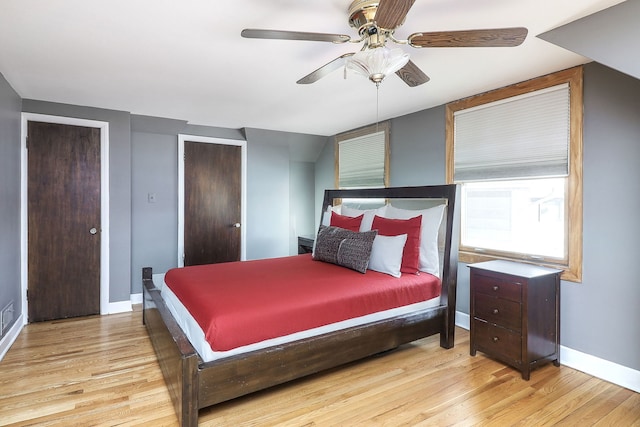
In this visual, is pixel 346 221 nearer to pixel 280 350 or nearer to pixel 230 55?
pixel 280 350

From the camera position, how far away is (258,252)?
514cm

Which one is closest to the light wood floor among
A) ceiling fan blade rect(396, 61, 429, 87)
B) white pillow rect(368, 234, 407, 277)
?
white pillow rect(368, 234, 407, 277)

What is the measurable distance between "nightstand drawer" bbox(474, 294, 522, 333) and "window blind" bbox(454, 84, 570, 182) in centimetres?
107

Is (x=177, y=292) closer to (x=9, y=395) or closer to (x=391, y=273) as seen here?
(x=9, y=395)

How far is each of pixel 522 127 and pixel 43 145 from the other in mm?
4560

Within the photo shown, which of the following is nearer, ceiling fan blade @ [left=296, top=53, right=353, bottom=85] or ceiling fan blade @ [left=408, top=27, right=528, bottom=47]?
ceiling fan blade @ [left=408, top=27, right=528, bottom=47]

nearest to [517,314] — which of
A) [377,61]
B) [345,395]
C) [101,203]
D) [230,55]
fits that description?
[345,395]

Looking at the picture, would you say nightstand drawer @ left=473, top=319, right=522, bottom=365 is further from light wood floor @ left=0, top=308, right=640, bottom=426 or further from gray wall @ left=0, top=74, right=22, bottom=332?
gray wall @ left=0, top=74, right=22, bottom=332

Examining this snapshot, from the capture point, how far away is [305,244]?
505 centimetres

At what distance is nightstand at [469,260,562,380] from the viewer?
245cm

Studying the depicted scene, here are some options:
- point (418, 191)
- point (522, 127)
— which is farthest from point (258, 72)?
point (522, 127)

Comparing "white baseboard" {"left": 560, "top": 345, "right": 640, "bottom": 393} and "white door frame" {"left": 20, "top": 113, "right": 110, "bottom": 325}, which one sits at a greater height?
"white door frame" {"left": 20, "top": 113, "right": 110, "bottom": 325}

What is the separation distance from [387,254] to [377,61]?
1.61 meters

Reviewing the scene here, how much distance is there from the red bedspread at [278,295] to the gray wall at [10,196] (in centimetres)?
137
